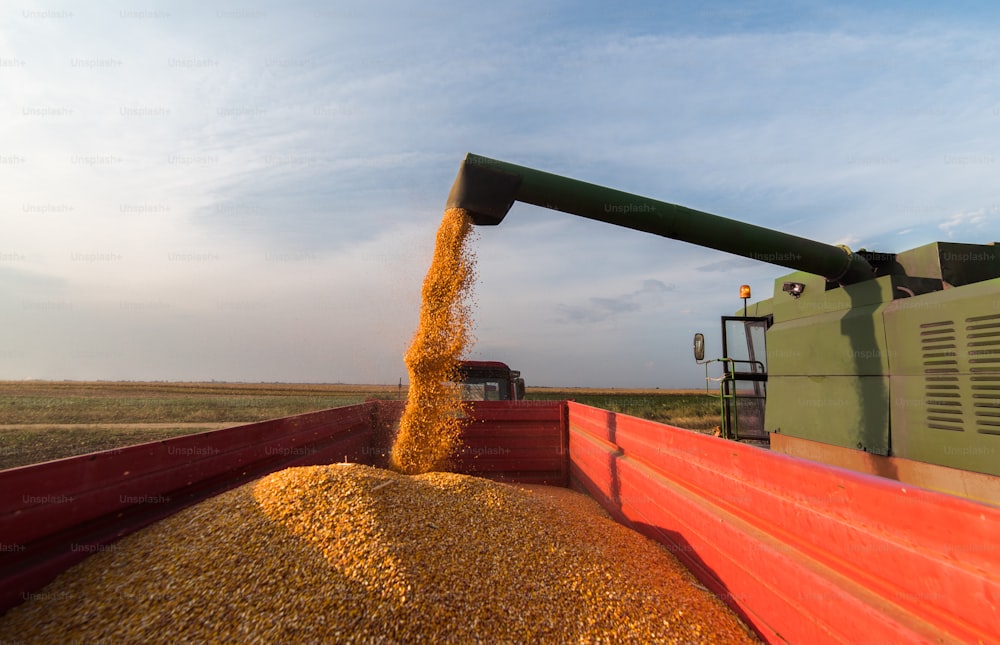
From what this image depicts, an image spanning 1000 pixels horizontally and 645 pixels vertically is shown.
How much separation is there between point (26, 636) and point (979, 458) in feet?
13.1

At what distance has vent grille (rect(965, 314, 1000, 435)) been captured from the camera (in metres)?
2.24

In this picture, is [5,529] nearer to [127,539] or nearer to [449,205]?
[127,539]

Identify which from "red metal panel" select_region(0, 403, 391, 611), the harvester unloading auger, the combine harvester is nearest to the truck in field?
the combine harvester

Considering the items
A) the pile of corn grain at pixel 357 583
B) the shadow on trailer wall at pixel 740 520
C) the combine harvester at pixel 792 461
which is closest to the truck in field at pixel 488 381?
the combine harvester at pixel 792 461

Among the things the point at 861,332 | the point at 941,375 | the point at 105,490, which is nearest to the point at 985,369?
the point at 941,375

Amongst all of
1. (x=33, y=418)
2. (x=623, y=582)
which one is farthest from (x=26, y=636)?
(x=33, y=418)

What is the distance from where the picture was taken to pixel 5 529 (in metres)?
1.74

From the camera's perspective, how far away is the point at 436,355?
13.7 ft

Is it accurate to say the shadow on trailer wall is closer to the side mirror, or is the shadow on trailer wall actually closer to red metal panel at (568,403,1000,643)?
red metal panel at (568,403,1000,643)

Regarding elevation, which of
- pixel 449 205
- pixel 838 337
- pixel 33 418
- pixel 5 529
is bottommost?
pixel 33 418

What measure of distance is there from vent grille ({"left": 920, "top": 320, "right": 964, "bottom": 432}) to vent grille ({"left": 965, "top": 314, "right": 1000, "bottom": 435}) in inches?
3.3

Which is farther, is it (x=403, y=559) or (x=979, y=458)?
(x=979, y=458)

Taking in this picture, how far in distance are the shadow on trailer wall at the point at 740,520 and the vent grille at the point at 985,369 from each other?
1277 mm

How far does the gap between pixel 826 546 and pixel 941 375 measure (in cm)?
170
